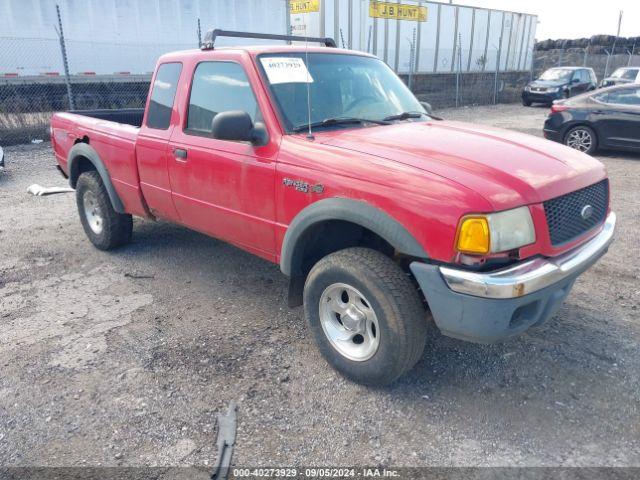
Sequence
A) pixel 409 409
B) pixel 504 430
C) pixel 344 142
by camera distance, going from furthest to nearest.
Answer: pixel 344 142 → pixel 409 409 → pixel 504 430

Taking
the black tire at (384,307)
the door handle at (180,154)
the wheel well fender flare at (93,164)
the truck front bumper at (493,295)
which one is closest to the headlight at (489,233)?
the truck front bumper at (493,295)

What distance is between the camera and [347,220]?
2807mm

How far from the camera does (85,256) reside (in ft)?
17.1

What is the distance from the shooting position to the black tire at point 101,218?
507 centimetres

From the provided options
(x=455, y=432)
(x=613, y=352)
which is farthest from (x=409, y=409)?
(x=613, y=352)

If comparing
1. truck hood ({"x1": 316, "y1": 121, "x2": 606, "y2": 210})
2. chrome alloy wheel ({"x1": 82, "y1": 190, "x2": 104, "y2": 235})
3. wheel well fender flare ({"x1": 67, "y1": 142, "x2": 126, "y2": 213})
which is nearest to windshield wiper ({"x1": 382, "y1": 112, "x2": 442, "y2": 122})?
truck hood ({"x1": 316, "y1": 121, "x2": 606, "y2": 210})

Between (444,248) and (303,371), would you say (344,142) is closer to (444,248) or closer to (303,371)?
(444,248)

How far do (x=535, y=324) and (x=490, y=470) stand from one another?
795mm

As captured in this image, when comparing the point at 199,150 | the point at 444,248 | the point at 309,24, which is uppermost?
the point at 309,24

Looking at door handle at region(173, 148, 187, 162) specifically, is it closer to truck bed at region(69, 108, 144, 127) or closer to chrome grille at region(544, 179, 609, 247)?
truck bed at region(69, 108, 144, 127)

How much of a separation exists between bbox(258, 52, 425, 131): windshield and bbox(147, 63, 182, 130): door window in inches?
38.2

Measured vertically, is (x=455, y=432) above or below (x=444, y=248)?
below

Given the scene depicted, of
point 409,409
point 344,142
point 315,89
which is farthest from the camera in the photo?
point 315,89

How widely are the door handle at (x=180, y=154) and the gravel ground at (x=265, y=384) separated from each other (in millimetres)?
1158
